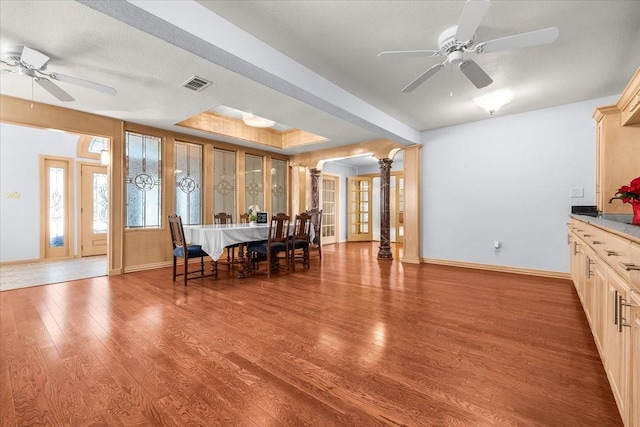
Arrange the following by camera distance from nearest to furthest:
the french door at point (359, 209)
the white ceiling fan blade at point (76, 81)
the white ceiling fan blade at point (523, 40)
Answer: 1. the white ceiling fan blade at point (523, 40)
2. the white ceiling fan blade at point (76, 81)
3. the french door at point (359, 209)

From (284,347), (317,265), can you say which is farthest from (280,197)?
(284,347)

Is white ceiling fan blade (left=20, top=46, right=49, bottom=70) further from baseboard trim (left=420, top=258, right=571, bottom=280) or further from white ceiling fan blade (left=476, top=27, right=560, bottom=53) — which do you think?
baseboard trim (left=420, top=258, right=571, bottom=280)

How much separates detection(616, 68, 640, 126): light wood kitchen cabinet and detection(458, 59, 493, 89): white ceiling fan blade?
1171 millimetres

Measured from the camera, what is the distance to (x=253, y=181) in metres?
6.79

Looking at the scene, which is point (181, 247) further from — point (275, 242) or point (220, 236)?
point (275, 242)

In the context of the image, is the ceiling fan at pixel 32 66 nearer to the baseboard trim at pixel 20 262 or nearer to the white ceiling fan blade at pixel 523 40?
the white ceiling fan blade at pixel 523 40

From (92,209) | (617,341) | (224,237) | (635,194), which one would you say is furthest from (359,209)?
(617,341)

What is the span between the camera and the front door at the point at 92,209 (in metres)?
6.37

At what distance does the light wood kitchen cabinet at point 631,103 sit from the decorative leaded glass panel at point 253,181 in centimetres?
607

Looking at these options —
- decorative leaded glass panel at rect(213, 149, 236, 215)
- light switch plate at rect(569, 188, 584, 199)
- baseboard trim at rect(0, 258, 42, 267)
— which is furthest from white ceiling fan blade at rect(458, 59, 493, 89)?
baseboard trim at rect(0, 258, 42, 267)

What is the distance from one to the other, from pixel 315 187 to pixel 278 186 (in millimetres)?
963

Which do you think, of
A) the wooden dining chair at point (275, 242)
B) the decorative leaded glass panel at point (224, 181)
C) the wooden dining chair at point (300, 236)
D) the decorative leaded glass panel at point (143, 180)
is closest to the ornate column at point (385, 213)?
the wooden dining chair at point (300, 236)

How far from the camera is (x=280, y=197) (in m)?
7.44

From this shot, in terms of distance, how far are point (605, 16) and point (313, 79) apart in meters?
2.48
